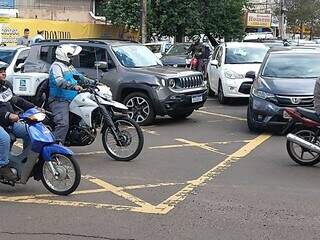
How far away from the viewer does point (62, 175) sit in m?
7.01

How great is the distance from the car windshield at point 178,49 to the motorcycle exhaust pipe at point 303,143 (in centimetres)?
1592

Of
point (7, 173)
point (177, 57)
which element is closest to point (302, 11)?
point (177, 57)

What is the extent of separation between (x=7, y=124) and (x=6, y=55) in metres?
9.06

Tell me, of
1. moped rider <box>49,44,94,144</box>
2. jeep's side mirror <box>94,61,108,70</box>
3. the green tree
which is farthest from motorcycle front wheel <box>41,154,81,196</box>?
the green tree

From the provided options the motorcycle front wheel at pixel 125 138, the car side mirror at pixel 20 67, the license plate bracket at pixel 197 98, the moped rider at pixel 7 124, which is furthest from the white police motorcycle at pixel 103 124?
the car side mirror at pixel 20 67

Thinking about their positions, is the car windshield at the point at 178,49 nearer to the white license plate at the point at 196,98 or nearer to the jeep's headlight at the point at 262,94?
the white license plate at the point at 196,98

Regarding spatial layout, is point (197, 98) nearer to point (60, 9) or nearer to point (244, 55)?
point (244, 55)

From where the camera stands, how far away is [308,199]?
22.7 feet

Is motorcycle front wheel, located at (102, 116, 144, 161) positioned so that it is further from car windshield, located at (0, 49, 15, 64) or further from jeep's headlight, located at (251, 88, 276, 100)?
car windshield, located at (0, 49, 15, 64)

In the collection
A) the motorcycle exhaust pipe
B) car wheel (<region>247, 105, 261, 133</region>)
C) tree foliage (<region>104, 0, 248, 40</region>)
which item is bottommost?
car wheel (<region>247, 105, 261, 133</region>)

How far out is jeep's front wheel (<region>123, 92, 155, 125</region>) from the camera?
498 inches

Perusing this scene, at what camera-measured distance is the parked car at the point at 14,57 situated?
49.2 feet

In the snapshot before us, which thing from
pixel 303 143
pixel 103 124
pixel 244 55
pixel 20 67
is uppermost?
pixel 244 55

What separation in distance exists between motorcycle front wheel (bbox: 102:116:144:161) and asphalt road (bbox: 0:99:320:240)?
190 millimetres
